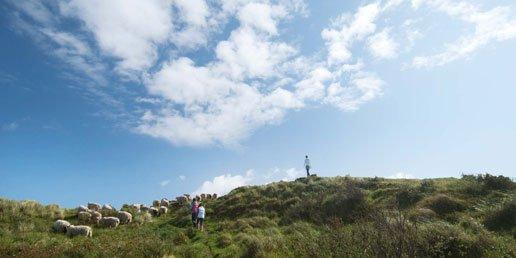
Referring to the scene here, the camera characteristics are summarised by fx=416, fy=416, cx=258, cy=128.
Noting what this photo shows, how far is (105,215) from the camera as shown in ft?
107

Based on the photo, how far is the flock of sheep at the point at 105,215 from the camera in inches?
963

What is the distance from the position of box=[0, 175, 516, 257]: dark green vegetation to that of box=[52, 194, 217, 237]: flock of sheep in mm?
762

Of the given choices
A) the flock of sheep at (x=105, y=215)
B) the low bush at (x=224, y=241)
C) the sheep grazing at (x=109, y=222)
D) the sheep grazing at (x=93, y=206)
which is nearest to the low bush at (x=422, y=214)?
the low bush at (x=224, y=241)

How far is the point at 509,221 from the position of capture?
63.6 ft

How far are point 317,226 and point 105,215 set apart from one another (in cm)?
1786

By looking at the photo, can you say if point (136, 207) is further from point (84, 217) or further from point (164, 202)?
point (84, 217)

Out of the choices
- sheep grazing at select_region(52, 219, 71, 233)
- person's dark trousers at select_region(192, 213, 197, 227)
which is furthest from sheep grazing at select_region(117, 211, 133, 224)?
person's dark trousers at select_region(192, 213, 197, 227)

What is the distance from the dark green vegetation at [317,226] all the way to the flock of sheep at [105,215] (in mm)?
762

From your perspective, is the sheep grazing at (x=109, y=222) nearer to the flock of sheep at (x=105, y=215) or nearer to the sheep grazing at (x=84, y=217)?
the flock of sheep at (x=105, y=215)

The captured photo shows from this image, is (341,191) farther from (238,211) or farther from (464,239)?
(464,239)

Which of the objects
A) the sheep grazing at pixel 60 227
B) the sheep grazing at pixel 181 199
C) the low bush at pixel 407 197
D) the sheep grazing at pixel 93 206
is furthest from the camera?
the sheep grazing at pixel 181 199

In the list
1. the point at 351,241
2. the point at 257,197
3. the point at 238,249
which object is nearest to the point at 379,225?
the point at 351,241

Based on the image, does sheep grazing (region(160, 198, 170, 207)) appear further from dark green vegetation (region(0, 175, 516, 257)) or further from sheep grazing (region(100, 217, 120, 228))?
sheep grazing (region(100, 217, 120, 228))

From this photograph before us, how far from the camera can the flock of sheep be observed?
80.3 ft
